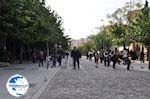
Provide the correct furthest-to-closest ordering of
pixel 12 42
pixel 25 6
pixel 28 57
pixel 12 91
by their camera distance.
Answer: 1. pixel 28 57
2. pixel 12 42
3. pixel 25 6
4. pixel 12 91

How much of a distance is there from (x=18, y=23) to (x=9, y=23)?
2.35m

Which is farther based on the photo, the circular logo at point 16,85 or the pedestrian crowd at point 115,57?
the pedestrian crowd at point 115,57

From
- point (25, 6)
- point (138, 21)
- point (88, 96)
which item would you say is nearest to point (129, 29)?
point (138, 21)

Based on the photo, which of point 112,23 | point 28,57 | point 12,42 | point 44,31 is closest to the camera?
point 12,42

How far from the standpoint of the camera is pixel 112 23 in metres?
97.9

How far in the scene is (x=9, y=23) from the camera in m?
42.4

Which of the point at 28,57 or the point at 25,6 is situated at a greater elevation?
the point at 25,6

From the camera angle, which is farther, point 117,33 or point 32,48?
point 117,33

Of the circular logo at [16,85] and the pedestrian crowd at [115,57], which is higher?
the pedestrian crowd at [115,57]

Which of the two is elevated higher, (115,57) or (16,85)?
(115,57)

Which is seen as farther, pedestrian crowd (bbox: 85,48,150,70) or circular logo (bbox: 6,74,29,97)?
pedestrian crowd (bbox: 85,48,150,70)

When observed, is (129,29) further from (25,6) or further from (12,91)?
(12,91)

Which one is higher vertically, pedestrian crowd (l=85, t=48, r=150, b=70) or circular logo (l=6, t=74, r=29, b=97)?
pedestrian crowd (l=85, t=48, r=150, b=70)

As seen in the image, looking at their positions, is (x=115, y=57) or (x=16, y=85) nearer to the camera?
(x=16, y=85)
